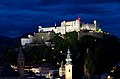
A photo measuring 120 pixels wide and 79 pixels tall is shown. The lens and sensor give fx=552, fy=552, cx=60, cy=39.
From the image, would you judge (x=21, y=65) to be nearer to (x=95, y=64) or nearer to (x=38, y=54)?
(x=95, y=64)

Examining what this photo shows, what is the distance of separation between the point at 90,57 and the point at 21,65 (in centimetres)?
1400

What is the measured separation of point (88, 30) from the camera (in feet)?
480

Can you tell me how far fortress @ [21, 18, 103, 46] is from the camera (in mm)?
143337

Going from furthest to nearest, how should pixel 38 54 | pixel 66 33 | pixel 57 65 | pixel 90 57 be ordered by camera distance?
pixel 66 33 < pixel 38 54 < pixel 57 65 < pixel 90 57

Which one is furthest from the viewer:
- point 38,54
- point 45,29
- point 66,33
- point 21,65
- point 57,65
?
point 45,29

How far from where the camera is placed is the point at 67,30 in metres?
149

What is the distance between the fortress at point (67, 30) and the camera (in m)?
143

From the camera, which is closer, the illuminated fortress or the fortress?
the fortress

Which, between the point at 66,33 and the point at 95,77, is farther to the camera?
the point at 66,33

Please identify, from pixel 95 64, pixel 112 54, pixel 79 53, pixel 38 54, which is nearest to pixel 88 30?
pixel 38 54

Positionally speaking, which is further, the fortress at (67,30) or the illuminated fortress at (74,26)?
the illuminated fortress at (74,26)

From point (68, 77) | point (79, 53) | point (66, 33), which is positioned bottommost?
point (68, 77)

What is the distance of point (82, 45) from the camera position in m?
118

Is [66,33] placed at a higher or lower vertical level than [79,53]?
higher
